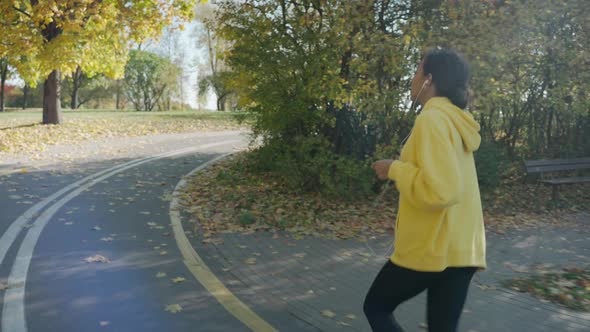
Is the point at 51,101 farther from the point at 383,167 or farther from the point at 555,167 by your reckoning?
the point at 383,167

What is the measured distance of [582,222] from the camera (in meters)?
9.49

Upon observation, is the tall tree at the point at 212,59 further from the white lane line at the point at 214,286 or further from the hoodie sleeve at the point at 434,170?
the hoodie sleeve at the point at 434,170

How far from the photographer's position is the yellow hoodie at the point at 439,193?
2387 mm

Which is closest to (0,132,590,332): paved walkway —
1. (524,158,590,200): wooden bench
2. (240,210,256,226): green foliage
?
(240,210,256,226): green foliage

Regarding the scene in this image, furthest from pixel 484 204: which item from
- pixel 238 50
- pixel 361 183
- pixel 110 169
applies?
pixel 110 169

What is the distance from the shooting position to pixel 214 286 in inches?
201

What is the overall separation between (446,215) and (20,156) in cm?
1321

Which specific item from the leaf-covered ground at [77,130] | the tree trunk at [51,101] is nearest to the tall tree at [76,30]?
the tree trunk at [51,101]

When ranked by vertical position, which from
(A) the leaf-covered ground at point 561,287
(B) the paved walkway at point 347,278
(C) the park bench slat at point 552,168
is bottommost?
(A) the leaf-covered ground at point 561,287

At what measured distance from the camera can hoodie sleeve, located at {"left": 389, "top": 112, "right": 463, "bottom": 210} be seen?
7.77 feet

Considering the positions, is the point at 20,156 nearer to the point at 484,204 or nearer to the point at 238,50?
the point at 238,50

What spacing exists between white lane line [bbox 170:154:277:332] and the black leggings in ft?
5.51

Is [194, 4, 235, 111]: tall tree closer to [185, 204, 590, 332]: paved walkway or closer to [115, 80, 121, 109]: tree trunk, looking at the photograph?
[185, 204, 590, 332]: paved walkway

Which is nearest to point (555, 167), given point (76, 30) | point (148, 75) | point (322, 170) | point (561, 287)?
point (322, 170)
